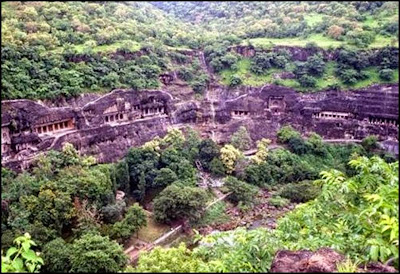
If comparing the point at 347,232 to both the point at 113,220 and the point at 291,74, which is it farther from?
the point at 291,74

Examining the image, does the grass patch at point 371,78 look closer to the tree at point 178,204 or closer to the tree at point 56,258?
the tree at point 178,204

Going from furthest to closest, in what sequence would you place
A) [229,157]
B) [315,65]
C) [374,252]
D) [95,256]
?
[315,65] < [229,157] < [95,256] < [374,252]

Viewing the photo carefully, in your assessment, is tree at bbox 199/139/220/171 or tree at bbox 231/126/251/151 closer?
tree at bbox 199/139/220/171

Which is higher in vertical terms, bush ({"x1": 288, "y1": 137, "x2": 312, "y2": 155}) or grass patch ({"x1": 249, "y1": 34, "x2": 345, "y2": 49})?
grass patch ({"x1": 249, "y1": 34, "x2": 345, "y2": 49})

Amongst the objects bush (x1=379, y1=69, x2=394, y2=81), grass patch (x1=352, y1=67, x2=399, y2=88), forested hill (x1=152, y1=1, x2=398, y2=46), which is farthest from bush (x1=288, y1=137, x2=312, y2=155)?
forested hill (x1=152, y1=1, x2=398, y2=46)

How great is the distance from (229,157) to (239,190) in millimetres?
2592

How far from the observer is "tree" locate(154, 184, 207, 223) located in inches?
812

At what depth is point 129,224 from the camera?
19016 millimetres

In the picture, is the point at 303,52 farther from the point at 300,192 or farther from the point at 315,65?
the point at 300,192

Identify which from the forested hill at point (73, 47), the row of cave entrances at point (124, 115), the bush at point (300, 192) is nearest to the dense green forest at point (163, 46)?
the forested hill at point (73, 47)

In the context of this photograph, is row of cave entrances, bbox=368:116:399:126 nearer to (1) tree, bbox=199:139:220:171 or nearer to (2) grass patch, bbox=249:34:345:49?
(2) grass patch, bbox=249:34:345:49

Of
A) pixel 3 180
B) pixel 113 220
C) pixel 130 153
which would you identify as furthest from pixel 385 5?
pixel 3 180

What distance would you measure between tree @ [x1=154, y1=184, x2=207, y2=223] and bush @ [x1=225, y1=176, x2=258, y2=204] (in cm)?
328

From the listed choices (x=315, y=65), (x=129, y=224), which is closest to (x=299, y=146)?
(x=315, y=65)
